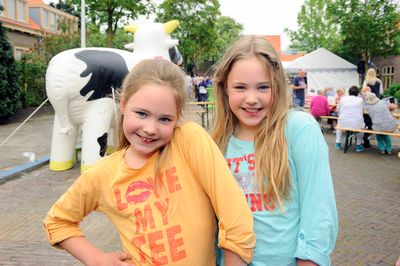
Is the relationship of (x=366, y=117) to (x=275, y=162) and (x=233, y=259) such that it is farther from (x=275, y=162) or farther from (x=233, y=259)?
(x=233, y=259)

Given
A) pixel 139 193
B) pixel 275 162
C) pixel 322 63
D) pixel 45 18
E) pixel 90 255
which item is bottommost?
pixel 90 255

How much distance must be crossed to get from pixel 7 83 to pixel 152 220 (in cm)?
1257

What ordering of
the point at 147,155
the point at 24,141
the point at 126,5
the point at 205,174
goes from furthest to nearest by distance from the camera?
the point at 126,5
the point at 24,141
the point at 147,155
the point at 205,174

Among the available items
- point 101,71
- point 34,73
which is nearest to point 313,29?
point 34,73

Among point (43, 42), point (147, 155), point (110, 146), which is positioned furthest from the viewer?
point (43, 42)

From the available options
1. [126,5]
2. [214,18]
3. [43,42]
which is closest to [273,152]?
[126,5]

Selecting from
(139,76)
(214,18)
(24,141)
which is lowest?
(24,141)

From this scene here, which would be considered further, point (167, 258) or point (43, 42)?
point (43, 42)

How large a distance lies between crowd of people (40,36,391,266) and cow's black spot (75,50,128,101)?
15.6 feet

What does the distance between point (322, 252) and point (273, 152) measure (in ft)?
1.24

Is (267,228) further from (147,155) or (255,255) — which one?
(147,155)

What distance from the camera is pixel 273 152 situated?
147 centimetres

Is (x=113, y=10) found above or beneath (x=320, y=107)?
above

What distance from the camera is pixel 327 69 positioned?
2070 centimetres
